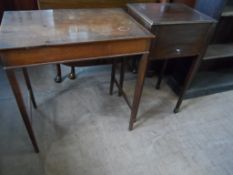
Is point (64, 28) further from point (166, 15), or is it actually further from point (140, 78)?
point (166, 15)

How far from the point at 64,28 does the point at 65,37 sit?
109 millimetres

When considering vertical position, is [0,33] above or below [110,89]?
above

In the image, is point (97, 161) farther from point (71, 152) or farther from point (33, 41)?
point (33, 41)

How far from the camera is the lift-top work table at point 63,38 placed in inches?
36.1

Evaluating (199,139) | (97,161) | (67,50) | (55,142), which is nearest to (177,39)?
(67,50)

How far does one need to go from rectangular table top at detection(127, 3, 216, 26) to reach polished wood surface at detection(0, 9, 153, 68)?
116 mm

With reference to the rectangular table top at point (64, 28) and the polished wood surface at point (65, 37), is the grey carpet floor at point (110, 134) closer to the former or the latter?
the polished wood surface at point (65, 37)

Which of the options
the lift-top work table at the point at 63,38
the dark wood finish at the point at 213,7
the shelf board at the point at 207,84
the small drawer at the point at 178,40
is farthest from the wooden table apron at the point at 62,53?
the shelf board at the point at 207,84

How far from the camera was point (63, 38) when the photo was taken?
0.97m

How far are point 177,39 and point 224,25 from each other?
3.07 ft

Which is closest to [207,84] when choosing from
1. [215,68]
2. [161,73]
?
[215,68]

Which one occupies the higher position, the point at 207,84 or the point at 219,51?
the point at 219,51

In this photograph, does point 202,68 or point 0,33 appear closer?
point 0,33

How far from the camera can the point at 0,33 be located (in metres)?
0.96
